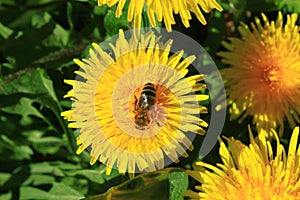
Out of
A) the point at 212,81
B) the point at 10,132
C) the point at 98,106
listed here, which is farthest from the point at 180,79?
the point at 10,132

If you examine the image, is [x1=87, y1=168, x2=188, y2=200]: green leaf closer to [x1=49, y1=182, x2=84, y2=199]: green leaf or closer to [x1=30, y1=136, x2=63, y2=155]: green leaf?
[x1=49, y1=182, x2=84, y2=199]: green leaf

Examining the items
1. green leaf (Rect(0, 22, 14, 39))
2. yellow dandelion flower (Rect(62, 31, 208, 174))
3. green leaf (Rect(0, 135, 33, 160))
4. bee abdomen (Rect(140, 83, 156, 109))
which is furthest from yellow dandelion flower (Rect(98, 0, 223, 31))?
green leaf (Rect(0, 135, 33, 160))

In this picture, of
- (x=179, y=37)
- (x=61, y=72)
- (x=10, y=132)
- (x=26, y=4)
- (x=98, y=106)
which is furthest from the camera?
(x=26, y=4)

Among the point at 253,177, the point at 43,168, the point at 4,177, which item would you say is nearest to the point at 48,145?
the point at 43,168

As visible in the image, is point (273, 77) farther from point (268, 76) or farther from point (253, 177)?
point (253, 177)

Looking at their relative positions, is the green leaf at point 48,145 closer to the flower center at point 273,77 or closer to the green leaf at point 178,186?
the green leaf at point 178,186

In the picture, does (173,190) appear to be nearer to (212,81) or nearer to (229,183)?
(229,183)
